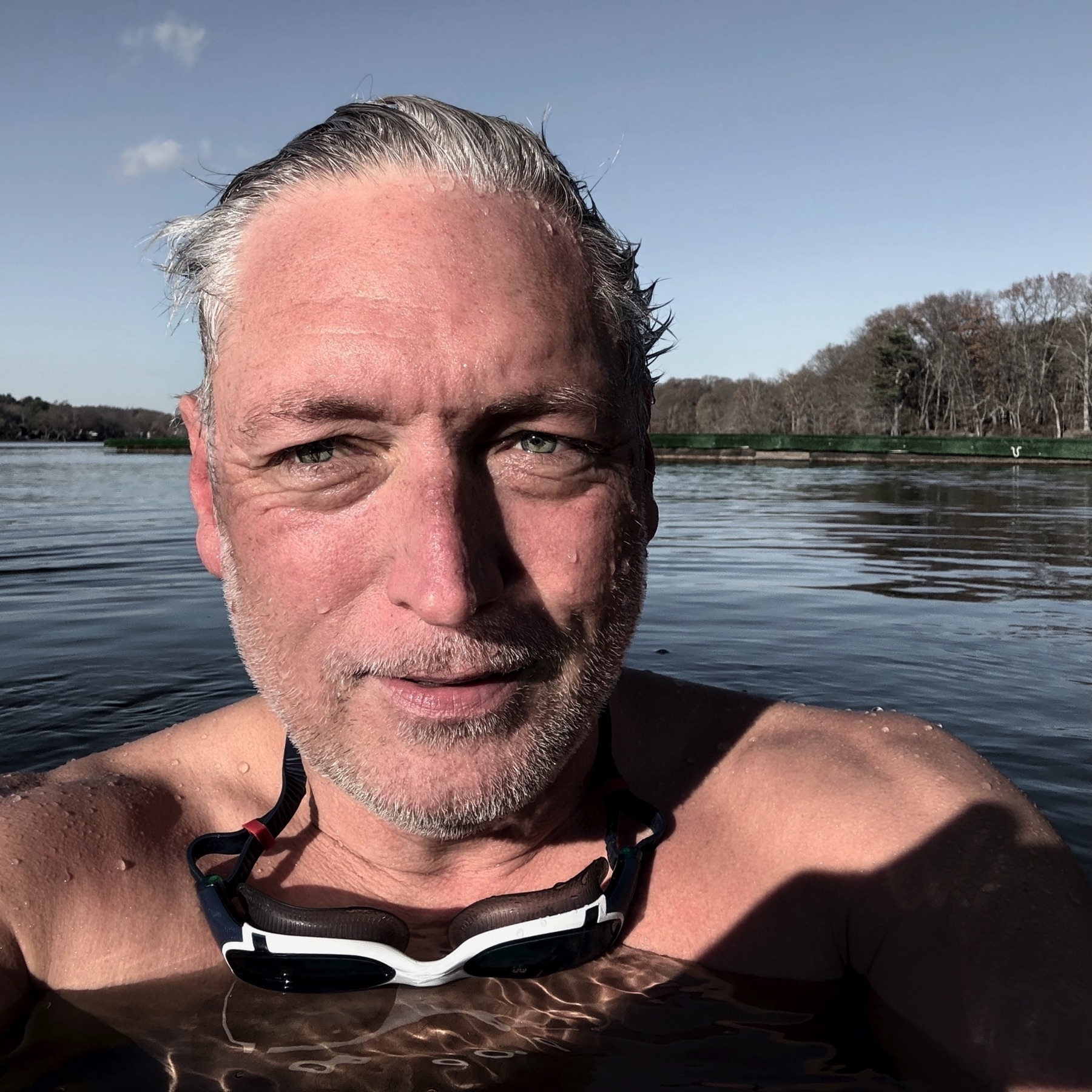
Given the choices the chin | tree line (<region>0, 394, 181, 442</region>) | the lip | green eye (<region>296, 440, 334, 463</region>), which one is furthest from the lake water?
tree line (<region>0, 394, 181, 442</region>)

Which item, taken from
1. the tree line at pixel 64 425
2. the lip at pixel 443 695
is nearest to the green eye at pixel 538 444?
the lip at pixel 443 695

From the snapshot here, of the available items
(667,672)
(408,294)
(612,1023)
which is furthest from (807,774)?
(667,672)

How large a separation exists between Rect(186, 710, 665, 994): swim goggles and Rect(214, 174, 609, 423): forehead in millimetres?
985

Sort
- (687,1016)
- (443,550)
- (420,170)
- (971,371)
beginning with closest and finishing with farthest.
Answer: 1. (443,550)
2. (420,170)
3. (687,1016)
4. (971,371)

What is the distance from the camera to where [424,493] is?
5.32ft

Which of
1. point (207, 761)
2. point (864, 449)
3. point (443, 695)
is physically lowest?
point (207, 761)

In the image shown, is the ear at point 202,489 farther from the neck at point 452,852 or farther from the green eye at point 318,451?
the neck at point 452,852

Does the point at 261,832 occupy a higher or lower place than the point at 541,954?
higher

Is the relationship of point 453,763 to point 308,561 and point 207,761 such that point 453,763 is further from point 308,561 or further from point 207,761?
point 207,761

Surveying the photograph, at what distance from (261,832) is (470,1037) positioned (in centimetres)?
61

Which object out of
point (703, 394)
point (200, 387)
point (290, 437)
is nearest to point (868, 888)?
point (290, 437)

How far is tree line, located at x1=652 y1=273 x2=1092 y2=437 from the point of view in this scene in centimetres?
6894

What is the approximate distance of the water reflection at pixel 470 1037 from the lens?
5.65ft

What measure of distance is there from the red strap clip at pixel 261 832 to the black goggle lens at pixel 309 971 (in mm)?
249
